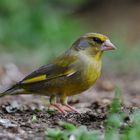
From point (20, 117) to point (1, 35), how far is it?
29.2 ft

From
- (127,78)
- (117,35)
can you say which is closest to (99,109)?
(127,78)

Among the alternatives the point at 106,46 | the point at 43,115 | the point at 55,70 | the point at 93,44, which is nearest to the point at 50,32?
the point at 93,44

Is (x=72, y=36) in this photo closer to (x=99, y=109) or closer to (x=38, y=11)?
(x=38, y=11)

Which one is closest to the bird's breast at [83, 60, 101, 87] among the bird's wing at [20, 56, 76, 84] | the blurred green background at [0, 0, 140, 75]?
the bird's wing at [20, 56, 76, 84]

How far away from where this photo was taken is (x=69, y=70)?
7.94 meters

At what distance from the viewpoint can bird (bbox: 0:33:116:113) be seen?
784cm

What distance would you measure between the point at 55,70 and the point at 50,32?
27.5ft

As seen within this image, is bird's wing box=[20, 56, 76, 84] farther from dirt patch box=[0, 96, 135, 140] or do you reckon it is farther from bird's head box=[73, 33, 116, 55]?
dirt patch box=[0, 96, 135, 140]

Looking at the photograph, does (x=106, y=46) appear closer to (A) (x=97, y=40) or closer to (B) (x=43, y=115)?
(A) (x=97, y=40)

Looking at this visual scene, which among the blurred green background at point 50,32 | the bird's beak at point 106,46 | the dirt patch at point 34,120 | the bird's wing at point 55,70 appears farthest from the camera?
the blurred green background at point 50,32

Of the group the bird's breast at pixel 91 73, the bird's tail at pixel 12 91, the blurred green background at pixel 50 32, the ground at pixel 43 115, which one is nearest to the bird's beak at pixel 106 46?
the bird's breast at pixel 91 73

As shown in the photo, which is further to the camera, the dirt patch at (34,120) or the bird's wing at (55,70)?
the bird's wing at (55,70)

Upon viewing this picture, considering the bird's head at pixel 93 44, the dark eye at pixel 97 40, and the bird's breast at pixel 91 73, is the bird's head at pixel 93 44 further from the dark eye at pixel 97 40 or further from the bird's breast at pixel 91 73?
the bird's breast at pixel 91 73

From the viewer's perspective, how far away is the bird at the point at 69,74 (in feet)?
25.7
